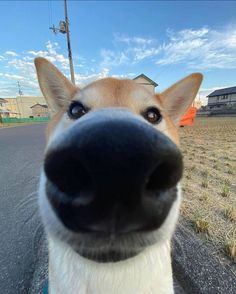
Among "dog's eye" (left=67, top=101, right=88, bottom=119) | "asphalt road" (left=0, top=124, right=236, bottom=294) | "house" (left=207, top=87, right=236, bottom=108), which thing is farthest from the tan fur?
"house" (left=207, top=87, right=236, bottom=108)

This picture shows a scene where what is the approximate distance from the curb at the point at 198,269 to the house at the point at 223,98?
73420 mm

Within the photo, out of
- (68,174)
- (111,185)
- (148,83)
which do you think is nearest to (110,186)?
(111,185)

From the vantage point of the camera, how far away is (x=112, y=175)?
612 mm

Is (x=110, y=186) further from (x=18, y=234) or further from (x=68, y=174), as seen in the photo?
(x=18, y=234)

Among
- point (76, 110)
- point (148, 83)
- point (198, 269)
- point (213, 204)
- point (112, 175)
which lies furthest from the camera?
point (148, 83)

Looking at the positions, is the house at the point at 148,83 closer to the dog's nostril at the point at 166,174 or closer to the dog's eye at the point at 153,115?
the dog's eye at the point at 153,115

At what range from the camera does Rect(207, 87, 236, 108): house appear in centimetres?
6856

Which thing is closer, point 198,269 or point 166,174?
point 166,174

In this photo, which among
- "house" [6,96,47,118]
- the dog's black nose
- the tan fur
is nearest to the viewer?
the dog's black nose

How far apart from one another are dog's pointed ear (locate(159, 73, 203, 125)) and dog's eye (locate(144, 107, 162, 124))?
0.46 metres

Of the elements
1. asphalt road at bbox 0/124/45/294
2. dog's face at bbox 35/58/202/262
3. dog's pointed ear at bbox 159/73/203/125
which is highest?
dog's pointed ear at bbox 159/73/203/125

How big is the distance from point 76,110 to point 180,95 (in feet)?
4.41

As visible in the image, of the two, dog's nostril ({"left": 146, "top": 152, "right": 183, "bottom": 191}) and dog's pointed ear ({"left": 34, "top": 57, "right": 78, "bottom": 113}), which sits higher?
dog's pointed ear ({"left": 34, "top": 57, "right": 78, "bottom": 113})

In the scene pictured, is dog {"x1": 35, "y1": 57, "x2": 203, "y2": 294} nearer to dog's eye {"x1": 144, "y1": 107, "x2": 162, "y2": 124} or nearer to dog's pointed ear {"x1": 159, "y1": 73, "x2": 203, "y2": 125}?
dog's eye {"x1": 144, "y1": 107, "x2": 162, "y2": 124}
